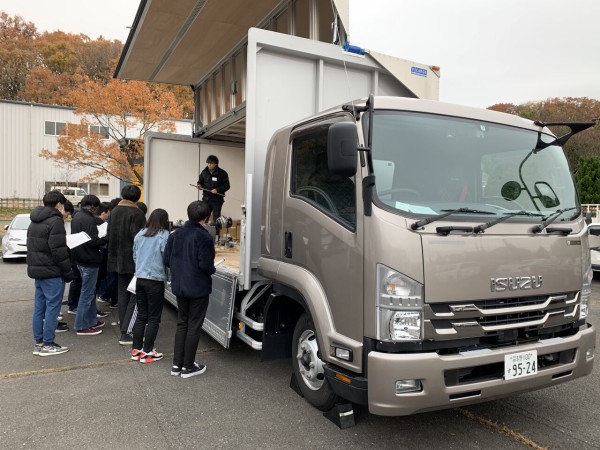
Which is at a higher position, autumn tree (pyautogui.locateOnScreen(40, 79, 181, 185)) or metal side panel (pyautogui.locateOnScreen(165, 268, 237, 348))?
autumn tree (pyautogui.locateOnScreen(40, 79, 181, 185))

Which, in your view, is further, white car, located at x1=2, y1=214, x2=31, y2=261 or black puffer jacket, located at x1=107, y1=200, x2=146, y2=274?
white car, located at x1=2, y1=214, x2=31, y2=261

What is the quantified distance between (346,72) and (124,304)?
3774 mm

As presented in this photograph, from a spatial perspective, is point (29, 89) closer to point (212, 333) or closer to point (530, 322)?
point (212, 333)

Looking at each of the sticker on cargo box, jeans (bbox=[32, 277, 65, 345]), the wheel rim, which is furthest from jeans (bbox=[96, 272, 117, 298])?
the sticker on cargo box

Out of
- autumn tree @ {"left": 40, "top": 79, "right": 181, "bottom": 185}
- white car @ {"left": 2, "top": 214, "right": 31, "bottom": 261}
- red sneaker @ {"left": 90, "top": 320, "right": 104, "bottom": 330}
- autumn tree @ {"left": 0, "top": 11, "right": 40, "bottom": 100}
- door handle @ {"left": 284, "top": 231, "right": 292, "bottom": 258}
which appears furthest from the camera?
autumn tree @ {"left": 0, "top": 11, "right": 40, "bottom": 100}

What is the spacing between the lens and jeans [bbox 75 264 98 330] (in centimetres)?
562

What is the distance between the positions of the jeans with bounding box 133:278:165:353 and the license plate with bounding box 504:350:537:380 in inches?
132

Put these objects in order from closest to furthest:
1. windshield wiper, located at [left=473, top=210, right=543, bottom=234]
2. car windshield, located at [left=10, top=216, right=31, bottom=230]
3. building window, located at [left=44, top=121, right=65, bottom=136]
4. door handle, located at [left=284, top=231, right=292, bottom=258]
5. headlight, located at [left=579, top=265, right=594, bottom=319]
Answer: windshield wiper, located at [left=473, top=210, right=543, bottom=234] → headlight, located at [left=579, top=265, right=594, bottom=319] → door handle, located at [left=284, top=231, right=292, bottom=258] → car windshield, located at [left=10, top=216, right=31, bottom=230] → building window, located at [left=44, top=121, right=65, bottom=136]

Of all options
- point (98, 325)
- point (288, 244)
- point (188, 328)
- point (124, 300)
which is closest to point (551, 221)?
point (288, 244)

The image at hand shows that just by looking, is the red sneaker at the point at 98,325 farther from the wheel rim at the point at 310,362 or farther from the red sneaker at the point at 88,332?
the wheel rim at the point at 310,362

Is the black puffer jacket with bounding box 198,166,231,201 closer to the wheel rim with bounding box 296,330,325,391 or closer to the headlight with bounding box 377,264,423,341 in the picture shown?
the wheel rim with bounding box 296,330,325,391

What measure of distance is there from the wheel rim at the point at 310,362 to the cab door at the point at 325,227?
55cm

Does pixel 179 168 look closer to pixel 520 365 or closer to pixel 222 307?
pixel 222 307

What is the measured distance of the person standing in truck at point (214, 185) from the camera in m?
7.42
